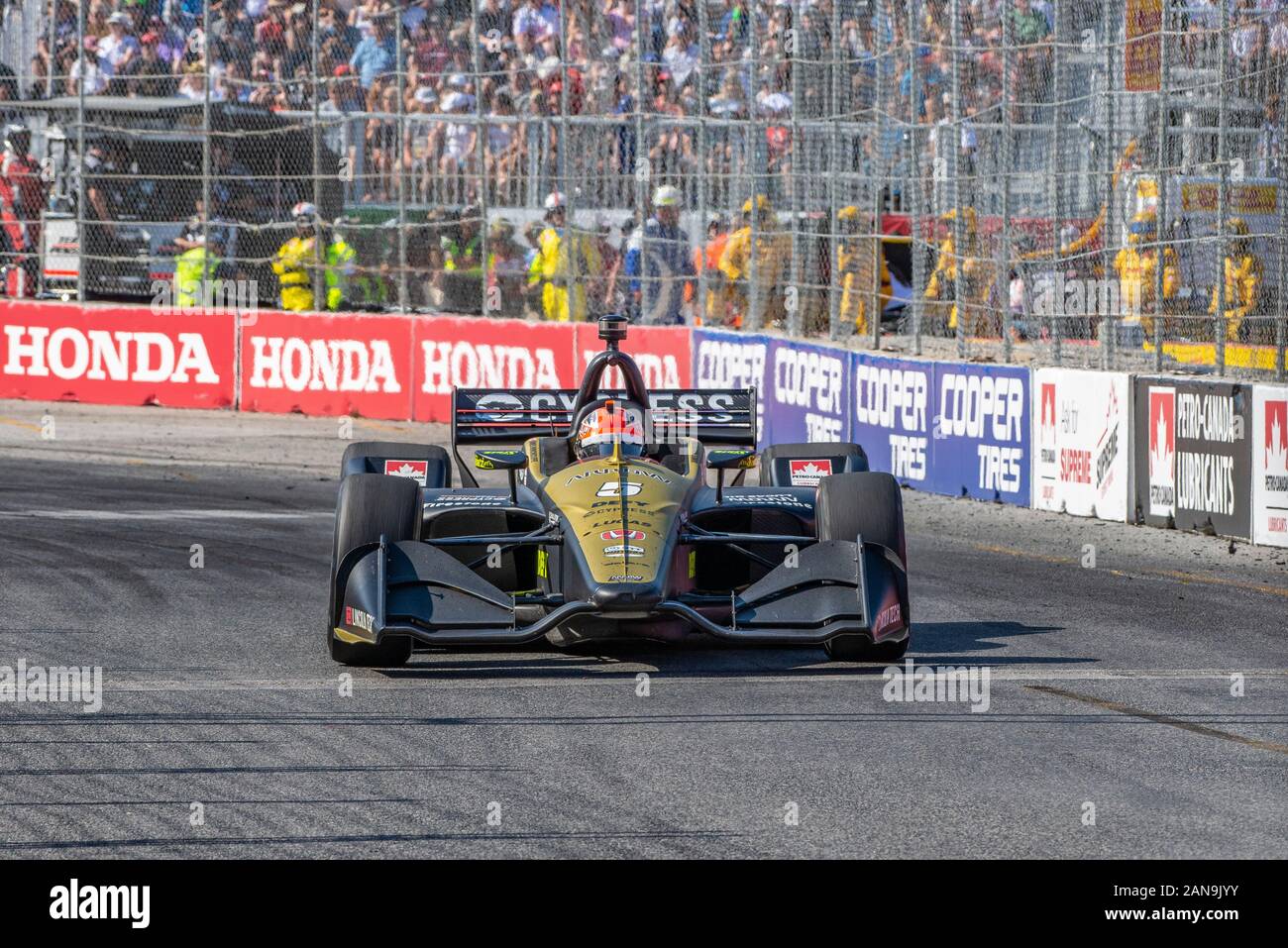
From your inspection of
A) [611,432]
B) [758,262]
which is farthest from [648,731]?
[758,262]

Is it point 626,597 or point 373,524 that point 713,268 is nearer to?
point 373,524

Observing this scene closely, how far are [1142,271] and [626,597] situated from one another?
7013 millimetres

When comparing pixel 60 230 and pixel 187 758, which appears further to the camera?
pixel 60 230

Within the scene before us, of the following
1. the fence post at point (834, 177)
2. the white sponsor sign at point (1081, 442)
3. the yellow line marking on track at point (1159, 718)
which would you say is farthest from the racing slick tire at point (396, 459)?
the fence post at point (834, 177)

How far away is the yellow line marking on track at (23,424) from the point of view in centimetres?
2007

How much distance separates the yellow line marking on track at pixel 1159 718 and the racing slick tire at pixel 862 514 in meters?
0.77

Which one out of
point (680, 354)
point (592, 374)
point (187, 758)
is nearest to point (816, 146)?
point (680, 354)

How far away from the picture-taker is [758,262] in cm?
1912

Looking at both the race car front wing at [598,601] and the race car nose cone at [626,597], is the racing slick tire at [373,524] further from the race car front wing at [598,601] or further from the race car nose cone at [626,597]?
the race car nose cone at [626,597]

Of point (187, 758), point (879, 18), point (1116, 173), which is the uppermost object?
point (879, 18)

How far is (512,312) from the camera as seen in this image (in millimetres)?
21125

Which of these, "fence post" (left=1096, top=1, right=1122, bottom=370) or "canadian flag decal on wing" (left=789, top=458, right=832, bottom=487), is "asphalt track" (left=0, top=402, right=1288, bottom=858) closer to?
"canadian flag decal on wing" (left=789, top=458, right=832, bottom=487)
